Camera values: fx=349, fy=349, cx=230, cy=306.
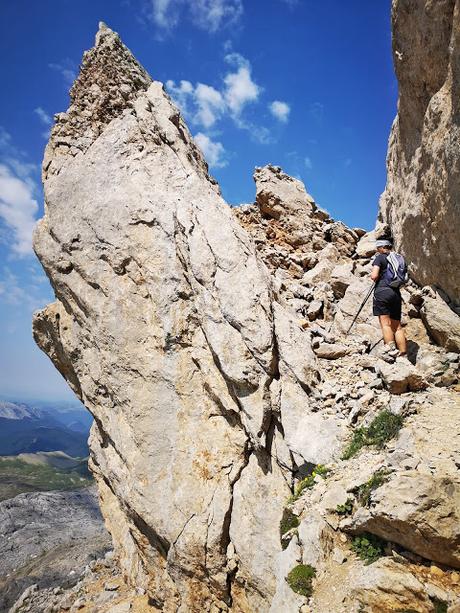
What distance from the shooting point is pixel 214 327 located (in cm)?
1326

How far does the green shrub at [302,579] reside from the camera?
7732mm

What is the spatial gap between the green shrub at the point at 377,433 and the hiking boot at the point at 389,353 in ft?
8.71

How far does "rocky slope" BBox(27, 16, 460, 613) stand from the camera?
7898mm

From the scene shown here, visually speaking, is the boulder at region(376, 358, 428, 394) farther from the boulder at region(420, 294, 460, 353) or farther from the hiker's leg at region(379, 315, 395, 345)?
the boulder at region(420, 294, 460, 353)

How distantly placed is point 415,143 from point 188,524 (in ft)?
54.7

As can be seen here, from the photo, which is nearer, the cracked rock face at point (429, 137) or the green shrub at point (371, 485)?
the green shrub at point (371, 485)

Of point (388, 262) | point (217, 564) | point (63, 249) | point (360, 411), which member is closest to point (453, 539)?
point (360, 411)

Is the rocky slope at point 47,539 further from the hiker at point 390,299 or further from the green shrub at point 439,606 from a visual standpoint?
the green shrub at point 439,606

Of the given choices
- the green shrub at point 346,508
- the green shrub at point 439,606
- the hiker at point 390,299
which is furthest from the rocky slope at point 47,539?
the green shrub at point 439,606

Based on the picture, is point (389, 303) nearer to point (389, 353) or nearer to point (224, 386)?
point (389, 353)

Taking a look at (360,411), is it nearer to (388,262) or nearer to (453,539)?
(453,539)

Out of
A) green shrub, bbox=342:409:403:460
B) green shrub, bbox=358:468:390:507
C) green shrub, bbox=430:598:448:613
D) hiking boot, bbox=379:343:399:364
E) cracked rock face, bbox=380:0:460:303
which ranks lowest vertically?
green shrub, bbox=430:598:448:613

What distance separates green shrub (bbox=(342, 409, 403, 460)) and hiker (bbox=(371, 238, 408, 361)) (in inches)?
121

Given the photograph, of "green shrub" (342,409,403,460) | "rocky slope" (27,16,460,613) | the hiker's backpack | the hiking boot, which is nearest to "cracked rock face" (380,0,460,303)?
the hiker's backpack
